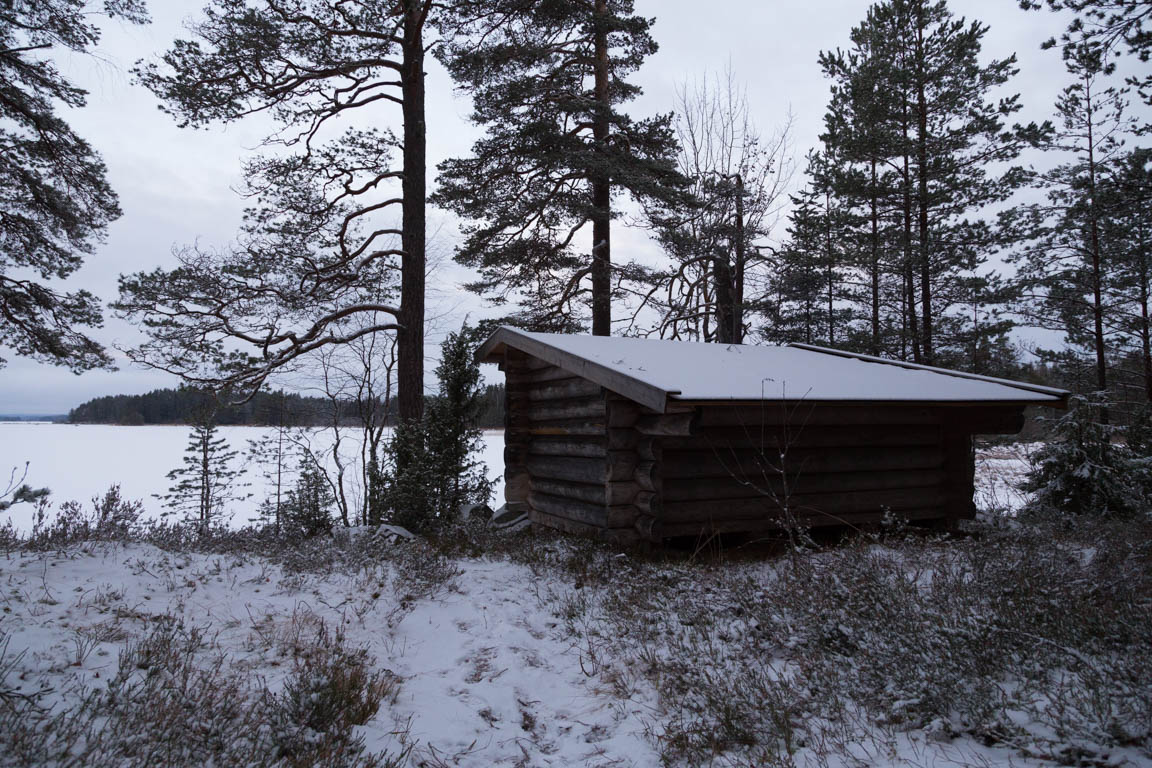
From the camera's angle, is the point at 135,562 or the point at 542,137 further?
the point at 542,137

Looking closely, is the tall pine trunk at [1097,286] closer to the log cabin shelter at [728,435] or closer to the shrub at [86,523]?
the log cabin shelter at [728,435]

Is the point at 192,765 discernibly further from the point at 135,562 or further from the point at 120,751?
the point at 135,562

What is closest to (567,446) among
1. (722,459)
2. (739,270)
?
(722,459)

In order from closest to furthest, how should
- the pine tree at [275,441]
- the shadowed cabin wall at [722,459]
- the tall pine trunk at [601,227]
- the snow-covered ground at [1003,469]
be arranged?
1. the shadowed cabin wall at [722,459]
2. the snow-covered ground at [1003,469]
3. the tall pine trunk at [601,227]
4. the pine tree at [275,441]

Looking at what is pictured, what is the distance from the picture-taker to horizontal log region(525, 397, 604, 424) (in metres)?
8.15

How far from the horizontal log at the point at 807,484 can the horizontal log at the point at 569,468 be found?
970 millimetres

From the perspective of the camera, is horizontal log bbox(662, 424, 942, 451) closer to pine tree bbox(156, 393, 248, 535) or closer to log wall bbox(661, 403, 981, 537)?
log wall bbox(661, 403, 981, 537)

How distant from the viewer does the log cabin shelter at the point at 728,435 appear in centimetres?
725

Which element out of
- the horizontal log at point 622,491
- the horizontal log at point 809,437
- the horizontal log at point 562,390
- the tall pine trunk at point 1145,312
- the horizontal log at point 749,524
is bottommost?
the horizontal log at point 749,524

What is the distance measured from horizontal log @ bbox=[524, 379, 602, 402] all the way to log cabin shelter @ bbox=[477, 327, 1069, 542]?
30mm

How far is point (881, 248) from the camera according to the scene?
17.3 metres

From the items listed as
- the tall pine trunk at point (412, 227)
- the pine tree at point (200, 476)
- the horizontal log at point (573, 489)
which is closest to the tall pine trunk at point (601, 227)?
the tall pine trunk at point (412, 227)

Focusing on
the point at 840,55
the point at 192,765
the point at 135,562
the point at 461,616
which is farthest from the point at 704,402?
the point at 840,55

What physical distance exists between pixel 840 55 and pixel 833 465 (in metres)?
15.0
